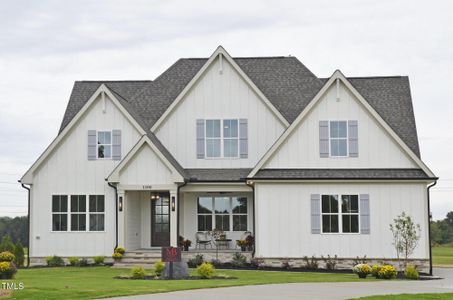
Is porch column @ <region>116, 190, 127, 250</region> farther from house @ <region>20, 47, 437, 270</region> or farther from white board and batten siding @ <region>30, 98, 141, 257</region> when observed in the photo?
white board and batten siding @ <region>30, 98, 141, 257</region>

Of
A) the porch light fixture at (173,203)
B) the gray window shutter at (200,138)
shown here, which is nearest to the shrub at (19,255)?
the porch light fixture at (173,203)

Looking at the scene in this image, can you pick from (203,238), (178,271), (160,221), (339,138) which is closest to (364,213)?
(339,138)

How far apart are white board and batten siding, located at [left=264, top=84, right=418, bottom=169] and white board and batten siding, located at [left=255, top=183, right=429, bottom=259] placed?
100 centimetres

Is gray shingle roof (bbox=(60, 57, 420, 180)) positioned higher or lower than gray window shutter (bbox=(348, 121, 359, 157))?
higher

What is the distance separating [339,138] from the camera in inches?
1217

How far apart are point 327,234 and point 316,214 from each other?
920 mm

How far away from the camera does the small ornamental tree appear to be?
2866 centimetres

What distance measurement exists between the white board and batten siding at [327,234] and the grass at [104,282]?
8.21 feet

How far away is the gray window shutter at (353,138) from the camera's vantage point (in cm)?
3088

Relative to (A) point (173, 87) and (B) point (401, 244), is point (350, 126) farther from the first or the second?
(A) point (173, 87)

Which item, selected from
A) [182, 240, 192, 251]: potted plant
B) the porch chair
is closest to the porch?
the porch chair

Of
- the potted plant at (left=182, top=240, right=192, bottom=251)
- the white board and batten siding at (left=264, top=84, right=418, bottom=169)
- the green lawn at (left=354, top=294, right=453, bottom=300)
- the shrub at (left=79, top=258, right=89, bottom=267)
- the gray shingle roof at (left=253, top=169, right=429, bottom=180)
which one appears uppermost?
the white board and batten siding at (left=264, top=84, right=418, bottom=169)

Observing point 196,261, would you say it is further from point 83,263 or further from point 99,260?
point 83,263

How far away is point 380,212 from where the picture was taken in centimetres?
2995
